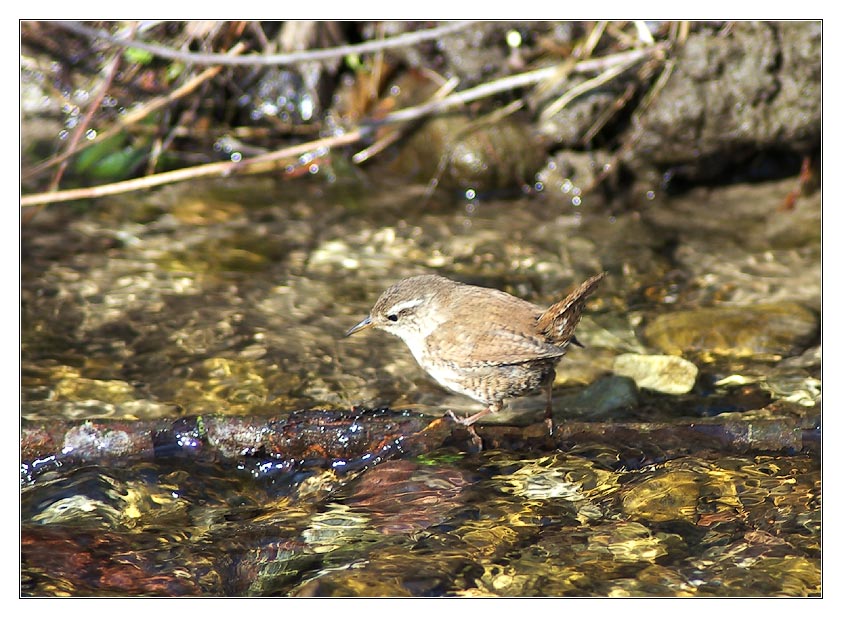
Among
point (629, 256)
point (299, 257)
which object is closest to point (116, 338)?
point (299, 257)

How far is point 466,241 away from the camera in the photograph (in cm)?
747

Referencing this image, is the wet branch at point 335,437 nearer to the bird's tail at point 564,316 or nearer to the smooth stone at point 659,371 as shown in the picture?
the bird's tail at point 564,316

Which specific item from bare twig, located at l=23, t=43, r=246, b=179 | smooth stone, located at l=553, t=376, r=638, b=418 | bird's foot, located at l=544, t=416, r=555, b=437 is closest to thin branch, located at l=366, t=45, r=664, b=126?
bare twig, located at l=23, t=43, r=246, b=179

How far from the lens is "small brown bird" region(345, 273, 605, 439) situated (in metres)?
4.59

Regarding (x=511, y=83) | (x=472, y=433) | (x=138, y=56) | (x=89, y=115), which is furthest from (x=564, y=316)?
(x=138, y=56)

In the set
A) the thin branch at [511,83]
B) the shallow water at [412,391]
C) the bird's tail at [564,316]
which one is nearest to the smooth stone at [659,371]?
the shallow water at [412,391]

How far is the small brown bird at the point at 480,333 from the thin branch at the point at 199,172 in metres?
3.30

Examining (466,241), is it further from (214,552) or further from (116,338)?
(214,552)

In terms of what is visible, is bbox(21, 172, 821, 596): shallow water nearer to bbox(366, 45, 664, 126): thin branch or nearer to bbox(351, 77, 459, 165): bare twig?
bbox(351, 77, 459, 165): bare twig

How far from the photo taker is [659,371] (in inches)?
217

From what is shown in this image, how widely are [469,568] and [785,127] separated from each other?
5.66m

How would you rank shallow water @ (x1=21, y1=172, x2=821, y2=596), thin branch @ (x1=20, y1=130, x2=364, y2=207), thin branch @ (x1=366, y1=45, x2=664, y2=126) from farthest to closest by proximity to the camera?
thin branch @ (x1=366, y1=45, x2=664, y2=126) → thin branch @ (x1=20, y1=130, x2=364, y2=207) → shallow water @ (x1=21, y1=172, x2=821, y2=596)

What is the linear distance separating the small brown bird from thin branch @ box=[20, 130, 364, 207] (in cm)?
330

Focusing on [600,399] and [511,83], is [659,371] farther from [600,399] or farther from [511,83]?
[511,83]
